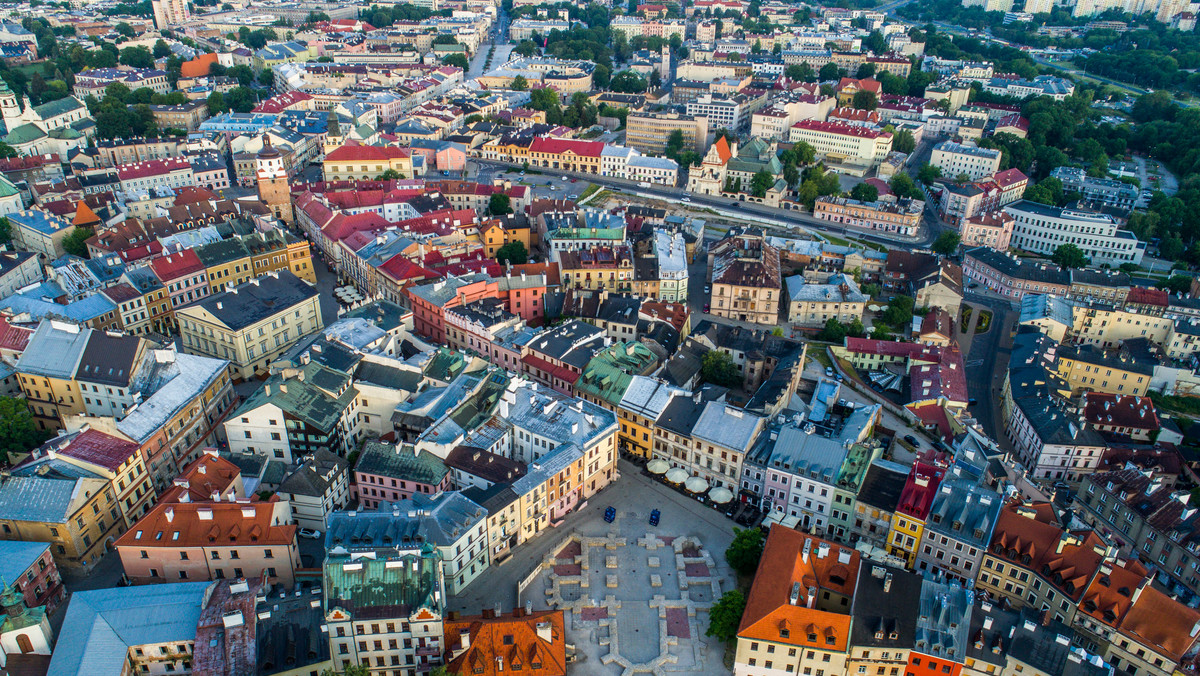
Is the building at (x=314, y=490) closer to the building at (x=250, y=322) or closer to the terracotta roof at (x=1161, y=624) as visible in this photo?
the building at (x=250, y=322)

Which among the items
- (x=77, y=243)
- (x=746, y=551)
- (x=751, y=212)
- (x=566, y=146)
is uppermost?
(x=566, y=146)

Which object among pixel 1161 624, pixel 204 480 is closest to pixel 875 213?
pixel 1161 624

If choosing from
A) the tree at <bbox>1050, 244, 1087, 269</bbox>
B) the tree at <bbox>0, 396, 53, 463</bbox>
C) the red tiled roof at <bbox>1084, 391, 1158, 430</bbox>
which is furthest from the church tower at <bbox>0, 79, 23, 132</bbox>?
the tree at <bbox>1050, 244, 1087, 269</bbox>

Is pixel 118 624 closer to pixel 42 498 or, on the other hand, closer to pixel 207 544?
pixel 207 544

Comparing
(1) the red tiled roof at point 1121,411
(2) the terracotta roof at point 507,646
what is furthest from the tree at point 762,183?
(2) the terracotta roof at point 507,646

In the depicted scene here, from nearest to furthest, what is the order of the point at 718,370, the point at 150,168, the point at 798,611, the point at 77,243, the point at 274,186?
1. the point at 798,611
2. the point at 718,370
3. the point at 77,243
4. the point at 274,186
5. the point at 150,168

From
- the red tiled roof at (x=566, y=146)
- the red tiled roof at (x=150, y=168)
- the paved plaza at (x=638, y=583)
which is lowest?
the paved plaza at (x=638, y=583)

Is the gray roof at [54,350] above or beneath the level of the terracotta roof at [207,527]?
above
